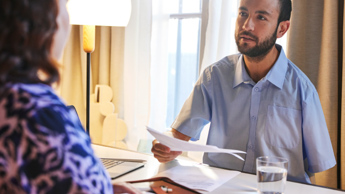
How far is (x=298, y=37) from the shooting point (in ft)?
6.85

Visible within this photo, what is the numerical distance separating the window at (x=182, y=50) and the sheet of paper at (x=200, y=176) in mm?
1544

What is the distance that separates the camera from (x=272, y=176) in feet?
3.25

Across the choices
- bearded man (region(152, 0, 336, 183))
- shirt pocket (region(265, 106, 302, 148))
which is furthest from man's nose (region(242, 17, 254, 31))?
shirt pocket (region(265, 106, 302, 148))

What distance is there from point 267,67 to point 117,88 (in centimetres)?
175

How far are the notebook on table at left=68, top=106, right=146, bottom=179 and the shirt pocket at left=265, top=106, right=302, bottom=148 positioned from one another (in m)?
0.48

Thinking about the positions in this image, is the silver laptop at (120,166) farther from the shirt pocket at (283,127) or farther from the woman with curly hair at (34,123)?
the woman with curly hair at (34,123)

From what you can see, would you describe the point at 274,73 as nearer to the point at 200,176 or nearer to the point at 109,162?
the point at 200,176

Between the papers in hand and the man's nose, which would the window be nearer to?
the man's nose

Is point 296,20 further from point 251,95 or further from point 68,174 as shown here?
point 68,174

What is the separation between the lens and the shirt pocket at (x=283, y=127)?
1400mm

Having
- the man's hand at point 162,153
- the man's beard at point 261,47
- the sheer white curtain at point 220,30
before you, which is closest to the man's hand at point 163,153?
the man's hand at point 162,153

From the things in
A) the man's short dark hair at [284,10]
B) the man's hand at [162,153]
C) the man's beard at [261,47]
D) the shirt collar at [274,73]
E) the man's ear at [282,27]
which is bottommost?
the man's hand at [162,153]

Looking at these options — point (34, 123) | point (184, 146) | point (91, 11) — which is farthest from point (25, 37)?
point (91, 11)

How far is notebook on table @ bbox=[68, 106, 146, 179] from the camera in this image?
118 cm
